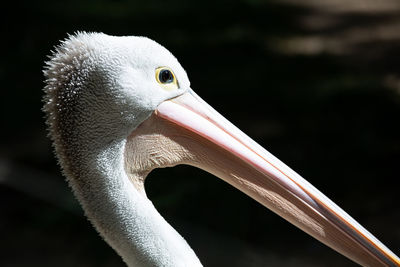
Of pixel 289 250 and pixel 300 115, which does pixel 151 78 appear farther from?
pixel 300 115

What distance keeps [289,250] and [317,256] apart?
0.69ft

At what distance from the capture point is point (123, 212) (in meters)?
2.33

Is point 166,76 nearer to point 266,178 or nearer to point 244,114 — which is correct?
point 266,178

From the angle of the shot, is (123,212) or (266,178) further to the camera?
(266,178)

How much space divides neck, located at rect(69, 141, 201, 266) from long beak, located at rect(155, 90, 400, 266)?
0.89 ft

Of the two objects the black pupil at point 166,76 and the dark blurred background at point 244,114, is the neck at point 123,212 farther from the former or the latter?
the dark blurred background at point 244,114

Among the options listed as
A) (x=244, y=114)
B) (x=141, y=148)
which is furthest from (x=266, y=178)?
(x=244, y=114)

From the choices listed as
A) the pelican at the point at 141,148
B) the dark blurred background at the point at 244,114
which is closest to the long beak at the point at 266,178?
the pelican at the point at 141,148

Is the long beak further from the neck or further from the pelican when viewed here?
the neck

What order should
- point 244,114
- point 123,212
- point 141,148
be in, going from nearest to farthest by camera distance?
point 123,212 → point 141,148 → point 244,114

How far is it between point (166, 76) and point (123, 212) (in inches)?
20.3

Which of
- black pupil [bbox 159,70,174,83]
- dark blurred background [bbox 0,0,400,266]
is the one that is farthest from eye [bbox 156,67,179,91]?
dark blurred background [bbox 0,0,400,266]

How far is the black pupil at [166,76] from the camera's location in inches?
93.5

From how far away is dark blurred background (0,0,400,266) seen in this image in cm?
493
